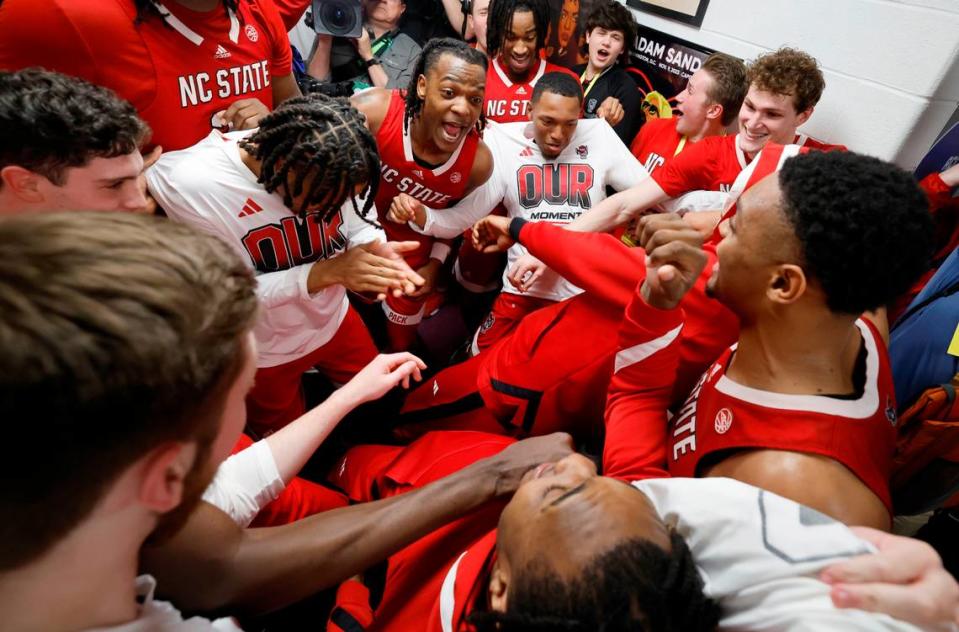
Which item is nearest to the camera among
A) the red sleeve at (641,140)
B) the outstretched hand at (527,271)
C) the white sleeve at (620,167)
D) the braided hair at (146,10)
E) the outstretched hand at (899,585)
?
the outstretched hand at (899,585)

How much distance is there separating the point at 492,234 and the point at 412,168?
1.91ft

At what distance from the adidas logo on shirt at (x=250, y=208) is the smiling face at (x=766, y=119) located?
2.26m

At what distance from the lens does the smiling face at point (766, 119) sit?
2.54 metres

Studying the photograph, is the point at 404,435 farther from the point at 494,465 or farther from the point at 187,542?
the point at 187,542

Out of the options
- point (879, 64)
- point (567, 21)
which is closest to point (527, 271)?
point (879, 64)

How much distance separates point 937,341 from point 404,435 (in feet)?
5.99

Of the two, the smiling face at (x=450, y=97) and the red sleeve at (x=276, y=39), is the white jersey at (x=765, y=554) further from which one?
the red sleeve at (x=276, y=39)

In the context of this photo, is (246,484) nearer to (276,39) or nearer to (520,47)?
(276,39)

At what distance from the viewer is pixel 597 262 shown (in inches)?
68.8

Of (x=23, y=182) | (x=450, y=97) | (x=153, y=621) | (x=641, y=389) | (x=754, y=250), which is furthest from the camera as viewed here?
(x=450, y=97)

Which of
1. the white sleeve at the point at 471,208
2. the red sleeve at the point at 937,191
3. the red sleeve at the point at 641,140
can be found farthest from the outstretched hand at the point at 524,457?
the red sleeve at the point at 641,140

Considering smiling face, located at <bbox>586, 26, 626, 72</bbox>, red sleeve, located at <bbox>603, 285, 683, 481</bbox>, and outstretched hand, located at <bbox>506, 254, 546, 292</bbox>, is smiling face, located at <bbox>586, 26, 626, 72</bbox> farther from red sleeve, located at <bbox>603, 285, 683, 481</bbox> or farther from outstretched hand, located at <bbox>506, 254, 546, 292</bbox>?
red sleeve, located at <bbox>603, 285, 683, 481</bbox>

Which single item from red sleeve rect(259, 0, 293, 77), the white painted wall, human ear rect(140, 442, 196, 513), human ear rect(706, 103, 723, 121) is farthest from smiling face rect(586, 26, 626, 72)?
human ear rect(140, 442, 196, 513)

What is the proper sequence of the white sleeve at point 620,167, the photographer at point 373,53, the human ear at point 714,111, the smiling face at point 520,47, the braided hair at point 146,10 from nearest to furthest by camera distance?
the braided hair at point 146,10 < the white sleeve at point 620,167 < the human ear at point 714,111 < the smiling face at point 520,47 < the photographer at point 373,53
